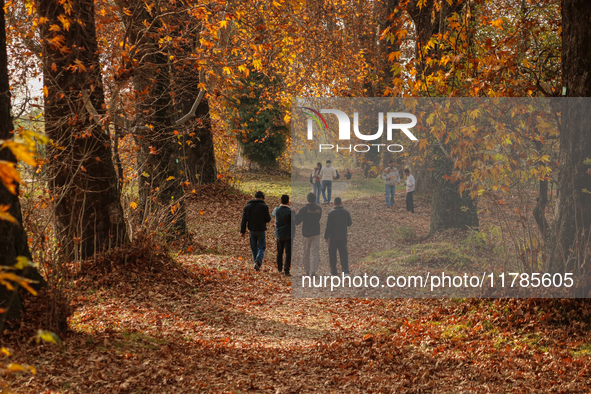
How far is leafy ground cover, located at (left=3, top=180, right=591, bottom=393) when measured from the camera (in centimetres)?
550

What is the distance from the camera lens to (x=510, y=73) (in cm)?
820

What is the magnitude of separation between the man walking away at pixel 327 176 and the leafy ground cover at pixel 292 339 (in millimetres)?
573

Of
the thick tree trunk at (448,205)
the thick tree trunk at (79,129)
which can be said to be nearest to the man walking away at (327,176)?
the thick tree trunk at (448,205)

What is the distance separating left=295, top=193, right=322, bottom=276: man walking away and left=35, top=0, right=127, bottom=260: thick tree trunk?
341 cm

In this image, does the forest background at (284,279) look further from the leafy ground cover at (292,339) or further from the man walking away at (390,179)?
the man walking away at (390,179)

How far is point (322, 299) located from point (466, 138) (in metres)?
4.47

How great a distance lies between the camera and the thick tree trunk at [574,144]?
7.07 metres

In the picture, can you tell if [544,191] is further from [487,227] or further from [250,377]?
[250,377]

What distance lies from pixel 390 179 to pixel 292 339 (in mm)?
3174

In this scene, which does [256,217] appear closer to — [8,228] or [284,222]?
[284,222]

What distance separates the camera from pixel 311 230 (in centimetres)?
859

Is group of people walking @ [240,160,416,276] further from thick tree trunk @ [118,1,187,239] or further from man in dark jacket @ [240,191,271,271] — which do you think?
thick tree trunk @ [118,1,187,239]

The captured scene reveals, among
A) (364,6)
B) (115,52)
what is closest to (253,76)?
(364,6)

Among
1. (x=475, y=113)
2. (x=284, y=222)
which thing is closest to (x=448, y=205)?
(x=475, y=113)
